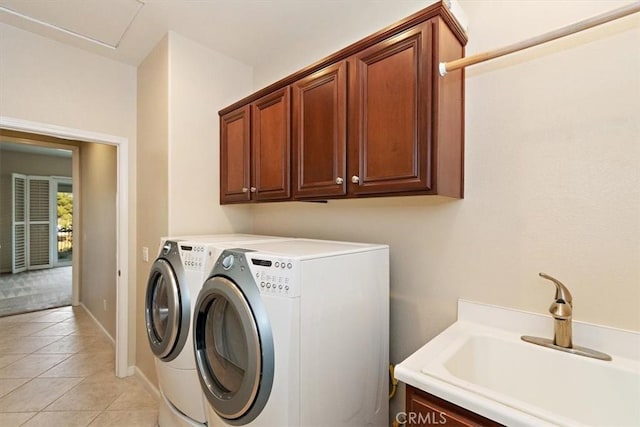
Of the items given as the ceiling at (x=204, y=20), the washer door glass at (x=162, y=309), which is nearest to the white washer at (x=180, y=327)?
the washer door glass at (x=162, y=309)

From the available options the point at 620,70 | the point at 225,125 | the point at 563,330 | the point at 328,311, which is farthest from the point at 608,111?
the point at 225,125

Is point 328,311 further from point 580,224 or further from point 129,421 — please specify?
point 129,421

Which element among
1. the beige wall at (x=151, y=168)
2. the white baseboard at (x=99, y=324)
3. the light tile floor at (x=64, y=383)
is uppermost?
the beige wall at (x=151, y=168)

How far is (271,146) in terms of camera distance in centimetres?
199

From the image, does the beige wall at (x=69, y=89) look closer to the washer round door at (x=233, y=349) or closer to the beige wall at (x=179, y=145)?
the beige wall at (x=179, y=145)

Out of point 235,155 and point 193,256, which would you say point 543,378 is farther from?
point 235,155

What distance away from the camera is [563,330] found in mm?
1123

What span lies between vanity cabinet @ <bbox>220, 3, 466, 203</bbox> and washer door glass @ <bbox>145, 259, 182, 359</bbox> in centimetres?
79

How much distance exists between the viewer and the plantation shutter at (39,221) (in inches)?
265

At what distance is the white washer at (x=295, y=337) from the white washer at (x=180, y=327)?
178 mm

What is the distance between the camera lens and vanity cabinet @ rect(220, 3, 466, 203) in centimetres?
125

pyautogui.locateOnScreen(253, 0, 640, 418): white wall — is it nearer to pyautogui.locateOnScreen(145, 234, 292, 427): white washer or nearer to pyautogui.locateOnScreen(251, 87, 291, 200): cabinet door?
pyautogui.locateOnScreen(251, 87, 291, 200): cabinet door

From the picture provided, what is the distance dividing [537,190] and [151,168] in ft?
8.24

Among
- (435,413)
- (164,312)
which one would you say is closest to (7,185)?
(164,312)
